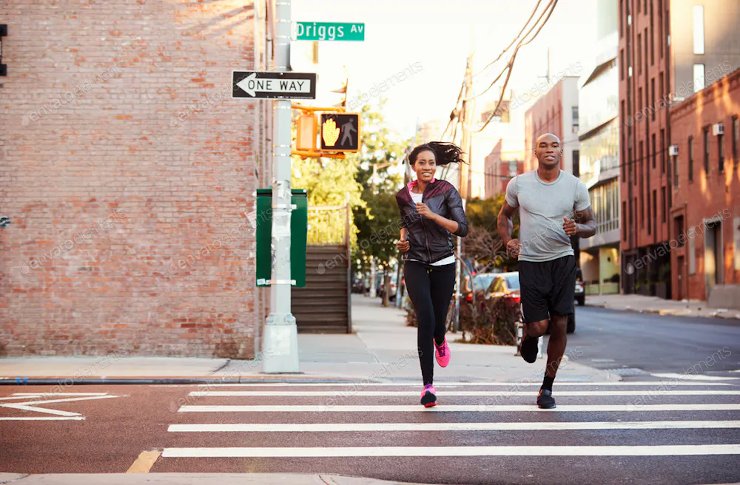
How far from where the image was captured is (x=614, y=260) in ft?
259

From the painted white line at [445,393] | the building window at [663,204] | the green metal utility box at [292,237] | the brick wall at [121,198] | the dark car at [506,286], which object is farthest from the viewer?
the building window at [663,204]

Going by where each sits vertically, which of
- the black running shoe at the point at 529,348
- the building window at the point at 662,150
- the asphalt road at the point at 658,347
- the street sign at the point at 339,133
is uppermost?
the building window at the point at 662,150

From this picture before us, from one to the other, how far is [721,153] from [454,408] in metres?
41.7

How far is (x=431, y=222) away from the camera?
9102mm

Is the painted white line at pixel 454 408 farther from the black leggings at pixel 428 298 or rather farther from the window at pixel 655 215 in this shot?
the window at pixel 655 215

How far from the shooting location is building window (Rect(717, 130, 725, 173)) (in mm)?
47619

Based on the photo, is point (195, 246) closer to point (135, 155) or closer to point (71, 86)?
point (135, 155)

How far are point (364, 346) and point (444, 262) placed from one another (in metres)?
10.4

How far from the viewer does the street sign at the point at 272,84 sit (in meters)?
12.8

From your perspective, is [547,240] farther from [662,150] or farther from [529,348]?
[662,150]

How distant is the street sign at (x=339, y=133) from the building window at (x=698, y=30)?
163 feet

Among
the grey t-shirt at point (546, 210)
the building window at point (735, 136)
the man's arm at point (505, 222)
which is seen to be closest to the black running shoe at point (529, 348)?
the grey t-shirt at point (546, 210)

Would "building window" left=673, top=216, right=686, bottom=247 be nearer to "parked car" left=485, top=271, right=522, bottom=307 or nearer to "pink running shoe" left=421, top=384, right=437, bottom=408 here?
"parked car" left=485, top=271, right=522, bottom=307

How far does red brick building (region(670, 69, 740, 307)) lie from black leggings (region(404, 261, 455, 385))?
36364 millimetres
